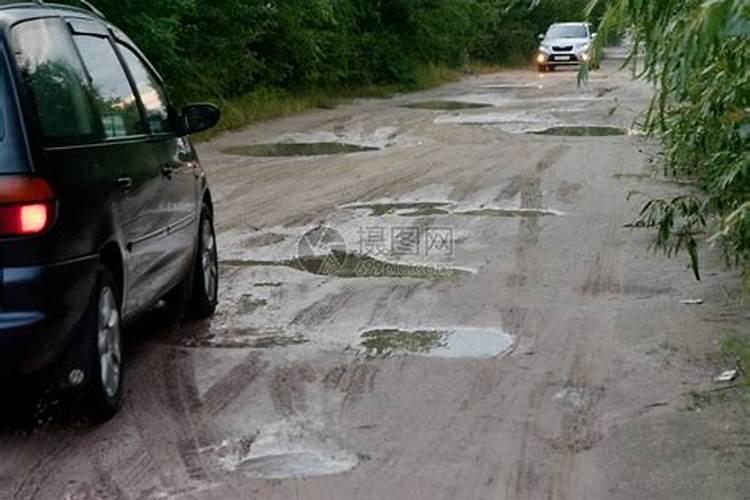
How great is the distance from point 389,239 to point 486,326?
317 cm

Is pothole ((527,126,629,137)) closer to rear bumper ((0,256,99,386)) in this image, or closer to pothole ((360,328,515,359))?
pothole ((360,328,515,359))

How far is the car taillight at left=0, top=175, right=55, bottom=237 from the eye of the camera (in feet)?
16.8

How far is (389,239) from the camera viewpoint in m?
10.7

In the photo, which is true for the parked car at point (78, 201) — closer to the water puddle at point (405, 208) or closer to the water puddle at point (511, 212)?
the water puddle at point (405, 208)

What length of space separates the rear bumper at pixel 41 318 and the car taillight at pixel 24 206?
157 millimetres

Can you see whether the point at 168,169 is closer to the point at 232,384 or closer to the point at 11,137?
the point at 232,384

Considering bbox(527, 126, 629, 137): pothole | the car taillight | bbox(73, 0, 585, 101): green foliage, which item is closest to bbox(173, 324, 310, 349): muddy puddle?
the car taillight

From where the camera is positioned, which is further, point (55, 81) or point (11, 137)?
point (55, 81)

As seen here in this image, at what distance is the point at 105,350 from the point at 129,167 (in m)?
0.95

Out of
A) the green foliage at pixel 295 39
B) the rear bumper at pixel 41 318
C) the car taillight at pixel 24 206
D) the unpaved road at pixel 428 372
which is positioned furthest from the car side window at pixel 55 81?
the green foliage at pixel 295 39

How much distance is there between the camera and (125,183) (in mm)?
6066

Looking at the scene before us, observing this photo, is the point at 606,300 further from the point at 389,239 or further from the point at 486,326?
the point at 389,239

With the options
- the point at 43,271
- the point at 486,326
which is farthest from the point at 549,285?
the point at 43,271

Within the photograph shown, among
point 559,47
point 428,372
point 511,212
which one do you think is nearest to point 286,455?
point 428,372
